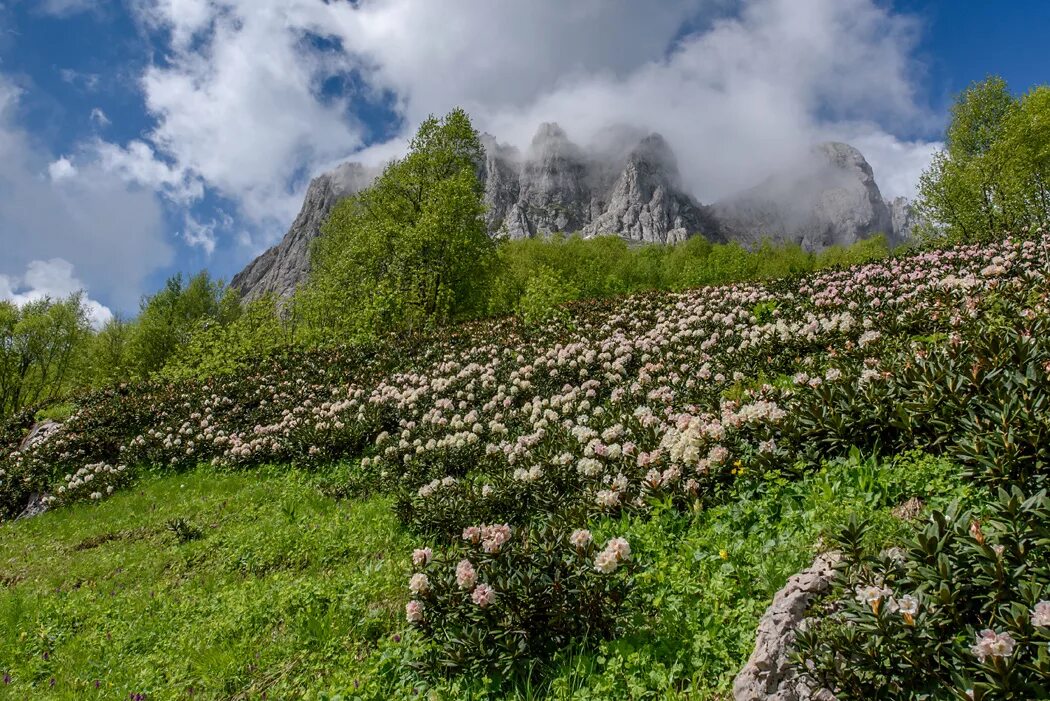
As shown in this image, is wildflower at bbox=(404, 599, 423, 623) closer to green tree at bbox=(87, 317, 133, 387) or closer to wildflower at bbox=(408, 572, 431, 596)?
wildflower at bbox=(408, 572, 431, 596)

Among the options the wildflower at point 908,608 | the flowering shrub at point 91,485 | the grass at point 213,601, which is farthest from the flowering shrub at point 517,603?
the flowering shrub at point 91,485

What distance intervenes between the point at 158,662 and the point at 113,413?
50.7ft

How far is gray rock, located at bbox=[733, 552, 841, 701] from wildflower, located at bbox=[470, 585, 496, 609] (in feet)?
5.27

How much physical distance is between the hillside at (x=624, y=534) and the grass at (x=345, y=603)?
0.09ft

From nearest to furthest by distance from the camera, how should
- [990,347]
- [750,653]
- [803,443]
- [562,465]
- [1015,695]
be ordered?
[1015,695] → [750,653] → [990,347] → [803,443] → [562,465]

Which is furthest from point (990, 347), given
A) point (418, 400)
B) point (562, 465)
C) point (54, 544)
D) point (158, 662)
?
point (54, 544)

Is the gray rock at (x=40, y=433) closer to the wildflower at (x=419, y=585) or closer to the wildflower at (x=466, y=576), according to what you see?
the wildflower at (x=419, y=585)

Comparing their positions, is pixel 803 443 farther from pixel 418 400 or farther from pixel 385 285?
pixel 385 285

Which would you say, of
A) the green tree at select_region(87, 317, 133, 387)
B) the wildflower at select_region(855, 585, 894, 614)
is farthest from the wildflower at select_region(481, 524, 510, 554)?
the green tree at select_region(87, 317, 133, 387)

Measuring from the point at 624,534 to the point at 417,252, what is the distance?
21.4 metres

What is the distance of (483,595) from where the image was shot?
3.86 metres

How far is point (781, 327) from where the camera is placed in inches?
372

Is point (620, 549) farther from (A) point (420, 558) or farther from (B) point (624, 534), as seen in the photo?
(A) point (420, 558)

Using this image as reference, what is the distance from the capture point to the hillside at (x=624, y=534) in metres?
2.98
